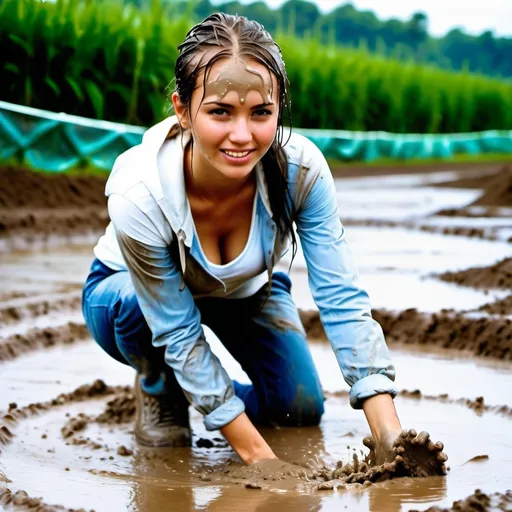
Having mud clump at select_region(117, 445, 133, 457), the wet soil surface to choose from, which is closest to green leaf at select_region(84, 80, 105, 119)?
the wet soil surface

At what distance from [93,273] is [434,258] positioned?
3.52 m

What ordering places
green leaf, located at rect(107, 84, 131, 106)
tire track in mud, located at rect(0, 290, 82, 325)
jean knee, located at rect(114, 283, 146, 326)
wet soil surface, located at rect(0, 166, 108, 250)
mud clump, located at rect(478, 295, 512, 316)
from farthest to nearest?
green leaf, located at rect(107, 84, 131, 106)
wet soil surface, located at rect(0, 166, 108, 250)
tire track in mud, located at rect(0, 290, 82, 325)
mud clump, located at rect(478, 295, 512, 316)
jean knee, located at rect(114, 283, 146, 326)

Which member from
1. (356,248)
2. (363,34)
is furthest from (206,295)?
(363,34)

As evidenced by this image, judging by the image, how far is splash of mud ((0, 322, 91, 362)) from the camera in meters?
3.87

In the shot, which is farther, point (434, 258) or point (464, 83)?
point (464, 83)

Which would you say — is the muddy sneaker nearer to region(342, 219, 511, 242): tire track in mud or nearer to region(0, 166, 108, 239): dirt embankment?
region(0, 166, 108, 239): dirt embankment

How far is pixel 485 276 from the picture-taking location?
5.11 meters

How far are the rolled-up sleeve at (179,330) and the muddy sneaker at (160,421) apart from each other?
14.1 inches

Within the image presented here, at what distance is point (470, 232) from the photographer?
24.2ft

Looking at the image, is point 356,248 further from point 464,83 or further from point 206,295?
point 464,83

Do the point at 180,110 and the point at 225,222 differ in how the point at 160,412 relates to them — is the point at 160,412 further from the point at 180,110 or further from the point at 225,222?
the point at 180,110

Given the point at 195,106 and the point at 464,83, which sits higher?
the point at 195,106

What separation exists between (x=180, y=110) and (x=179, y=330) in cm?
55

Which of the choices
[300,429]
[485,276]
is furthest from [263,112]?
[485,276]
